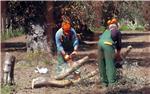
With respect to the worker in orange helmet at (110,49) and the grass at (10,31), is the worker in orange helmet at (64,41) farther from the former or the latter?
the grass at (10,31)

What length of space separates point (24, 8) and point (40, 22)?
826 millimetres

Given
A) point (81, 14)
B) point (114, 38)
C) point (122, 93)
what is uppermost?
point (81, 14)

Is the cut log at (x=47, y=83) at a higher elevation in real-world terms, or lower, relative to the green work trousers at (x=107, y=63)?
lower

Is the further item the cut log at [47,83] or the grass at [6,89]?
the cut log at [47,83]

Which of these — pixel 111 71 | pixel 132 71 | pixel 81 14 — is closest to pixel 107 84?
pixel 111 71

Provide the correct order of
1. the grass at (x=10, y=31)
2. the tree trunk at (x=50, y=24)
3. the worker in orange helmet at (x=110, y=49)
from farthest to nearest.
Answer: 1. the grass at (x=10, y=31)
2. the tree trunk at (x=50, y=24)
3. the worker in orange helmet at (x=110, y=49)

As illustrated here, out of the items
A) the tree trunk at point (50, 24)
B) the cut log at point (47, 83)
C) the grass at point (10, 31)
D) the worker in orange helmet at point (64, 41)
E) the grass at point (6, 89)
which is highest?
the grass at point (10, 31)

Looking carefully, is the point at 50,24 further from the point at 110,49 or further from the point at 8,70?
the point at 110,49

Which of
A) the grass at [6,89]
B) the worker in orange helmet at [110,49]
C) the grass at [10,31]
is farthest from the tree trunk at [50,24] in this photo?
the grass at [6,89]

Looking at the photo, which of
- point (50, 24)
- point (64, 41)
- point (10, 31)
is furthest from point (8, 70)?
point (10, 31)

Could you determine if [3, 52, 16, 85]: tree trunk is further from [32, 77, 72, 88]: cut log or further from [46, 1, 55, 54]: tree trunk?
[46, 1, 55, 54]: tree trunk

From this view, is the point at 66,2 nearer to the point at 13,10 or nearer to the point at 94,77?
the point at 13,10

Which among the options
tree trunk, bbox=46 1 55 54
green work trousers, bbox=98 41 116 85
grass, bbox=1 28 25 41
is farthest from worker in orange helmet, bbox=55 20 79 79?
grass, bbox=1 28 25 41

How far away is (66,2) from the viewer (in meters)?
13.9
